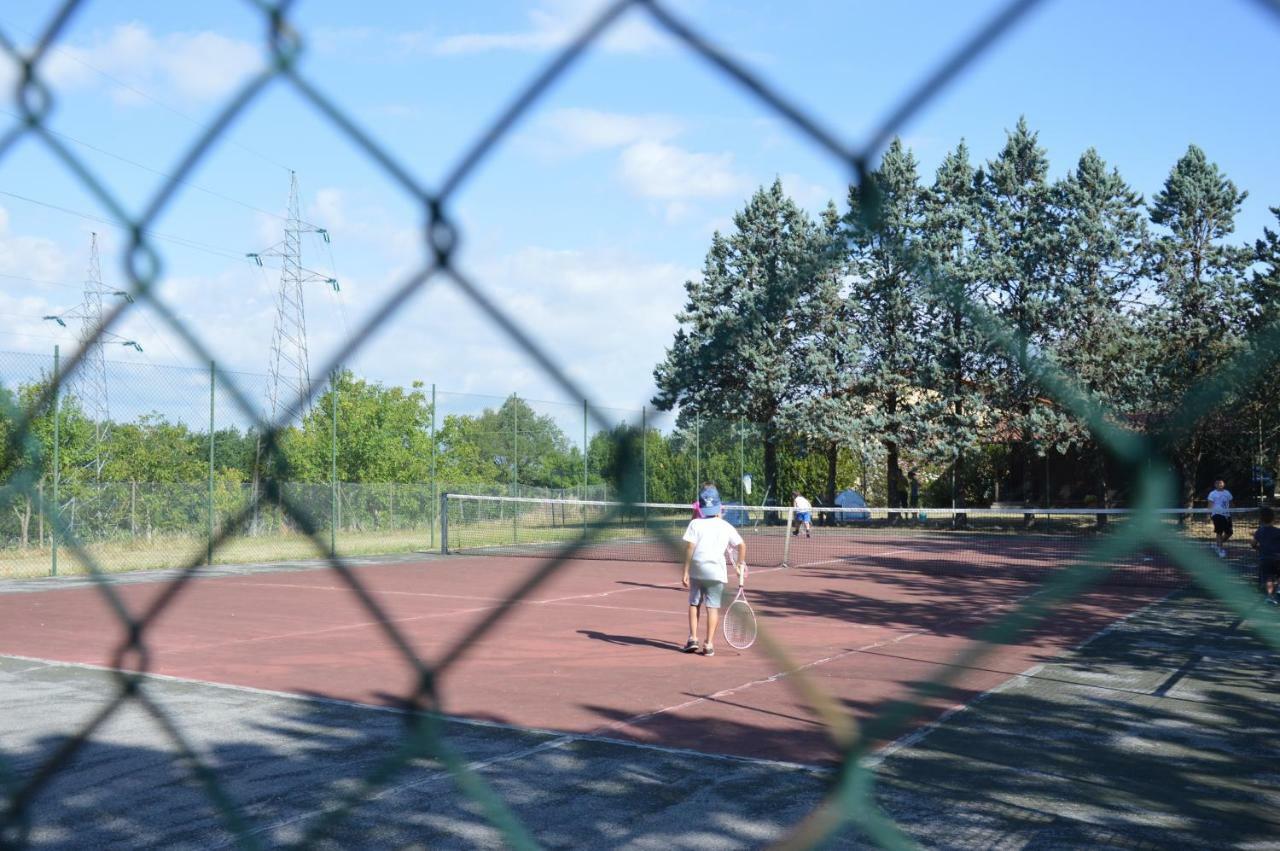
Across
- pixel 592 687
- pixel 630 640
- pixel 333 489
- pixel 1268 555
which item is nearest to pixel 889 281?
pixel 592 687

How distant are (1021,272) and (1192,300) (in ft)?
1.12

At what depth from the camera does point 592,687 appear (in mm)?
8266

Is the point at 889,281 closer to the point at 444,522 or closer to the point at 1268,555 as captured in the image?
the point at 1268,555

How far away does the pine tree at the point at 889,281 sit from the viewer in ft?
2.89

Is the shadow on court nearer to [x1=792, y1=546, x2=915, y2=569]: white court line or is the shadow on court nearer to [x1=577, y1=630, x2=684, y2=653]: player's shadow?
[x1=577, y1=630, x2=684, y2=653]: player's shadow

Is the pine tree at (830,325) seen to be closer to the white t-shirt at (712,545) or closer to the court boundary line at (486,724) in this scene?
the court boundary line at (486,724)

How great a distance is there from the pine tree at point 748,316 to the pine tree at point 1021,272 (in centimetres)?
16

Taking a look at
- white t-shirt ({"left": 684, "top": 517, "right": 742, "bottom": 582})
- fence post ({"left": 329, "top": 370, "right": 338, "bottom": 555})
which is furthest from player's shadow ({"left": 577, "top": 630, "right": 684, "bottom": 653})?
fence post ({"left": 329, "top": 370, "right": 338, "bottom": 555})

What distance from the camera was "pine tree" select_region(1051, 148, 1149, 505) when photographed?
1.13 m

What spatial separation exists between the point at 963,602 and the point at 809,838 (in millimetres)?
14045

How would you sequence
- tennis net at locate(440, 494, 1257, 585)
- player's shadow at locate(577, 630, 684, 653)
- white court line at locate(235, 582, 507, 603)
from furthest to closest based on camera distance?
tennis net at locate(440, 494, 1257, 585) < white court line at locate(235, 582, 507, 603) < player's shadow at locate(577, 630, 684, 653)

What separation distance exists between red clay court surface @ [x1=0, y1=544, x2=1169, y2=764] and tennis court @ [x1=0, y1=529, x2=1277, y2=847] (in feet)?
0.13

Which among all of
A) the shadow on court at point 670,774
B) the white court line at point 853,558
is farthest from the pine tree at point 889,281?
the white court line at point 853,558

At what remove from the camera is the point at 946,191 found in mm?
1273
